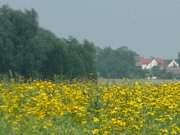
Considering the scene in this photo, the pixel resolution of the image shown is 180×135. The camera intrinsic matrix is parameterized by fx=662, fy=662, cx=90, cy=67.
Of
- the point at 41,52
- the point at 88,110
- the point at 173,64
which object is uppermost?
the point at 41,52

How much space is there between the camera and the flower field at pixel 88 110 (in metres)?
5.75

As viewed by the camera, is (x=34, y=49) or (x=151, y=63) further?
(x=34, y=49)

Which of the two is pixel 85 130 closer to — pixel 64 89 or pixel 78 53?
pixel 64 89

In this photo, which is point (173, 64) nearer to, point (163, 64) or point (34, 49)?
point (163, 64)

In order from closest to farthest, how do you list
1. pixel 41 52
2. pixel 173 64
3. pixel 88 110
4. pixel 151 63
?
pixel 88 110, pixel 151 63, pixel 173 64, pixel 41 52

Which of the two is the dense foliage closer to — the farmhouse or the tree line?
the tree line

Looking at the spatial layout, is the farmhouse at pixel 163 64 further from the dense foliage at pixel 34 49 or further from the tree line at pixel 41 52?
the dense foliage at pixel 34 49

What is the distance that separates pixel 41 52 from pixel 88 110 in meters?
21.3

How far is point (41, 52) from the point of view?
28.3 m

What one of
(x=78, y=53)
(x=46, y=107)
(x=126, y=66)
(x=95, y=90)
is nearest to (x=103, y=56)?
(x=78, y=53)

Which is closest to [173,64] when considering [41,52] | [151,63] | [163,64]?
[163,64]

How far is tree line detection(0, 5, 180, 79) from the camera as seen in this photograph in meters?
25.6

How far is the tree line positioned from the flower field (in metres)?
15.3

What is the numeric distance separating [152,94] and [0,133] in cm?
328
